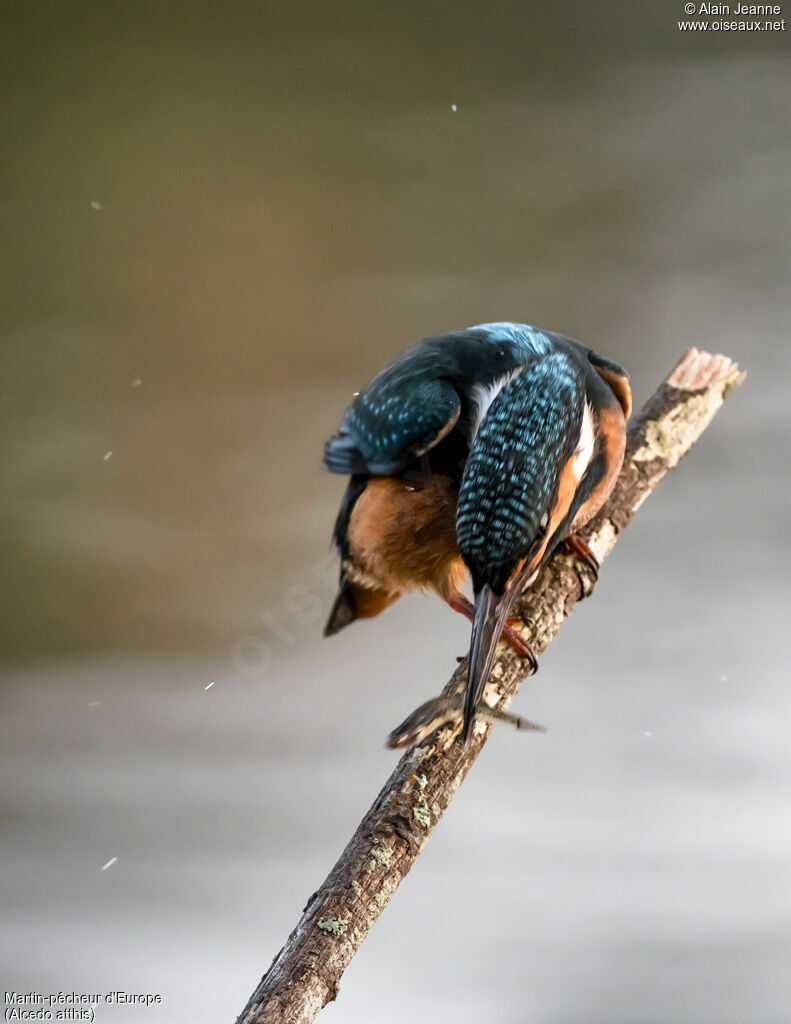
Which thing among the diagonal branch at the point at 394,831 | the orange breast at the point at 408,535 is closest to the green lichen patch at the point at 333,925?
the diagonal branch at the point at 394,831

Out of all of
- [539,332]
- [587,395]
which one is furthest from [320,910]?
[539,332]

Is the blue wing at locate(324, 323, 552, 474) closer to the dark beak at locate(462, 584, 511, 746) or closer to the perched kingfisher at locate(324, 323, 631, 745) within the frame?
the perched kingfisher at locate(324, 323, 631, 745)

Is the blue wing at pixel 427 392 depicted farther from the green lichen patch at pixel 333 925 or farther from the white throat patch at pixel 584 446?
the green lichen patch at pixel 333 925

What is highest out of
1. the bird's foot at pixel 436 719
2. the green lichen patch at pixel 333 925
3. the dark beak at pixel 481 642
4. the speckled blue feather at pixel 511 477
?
the speckled blue feather at pixel 511 477

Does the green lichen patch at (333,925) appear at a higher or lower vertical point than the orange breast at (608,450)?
lower

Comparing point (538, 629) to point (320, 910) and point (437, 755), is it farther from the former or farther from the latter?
point (320, 910)

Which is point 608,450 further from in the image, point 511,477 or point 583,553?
point 511,477
